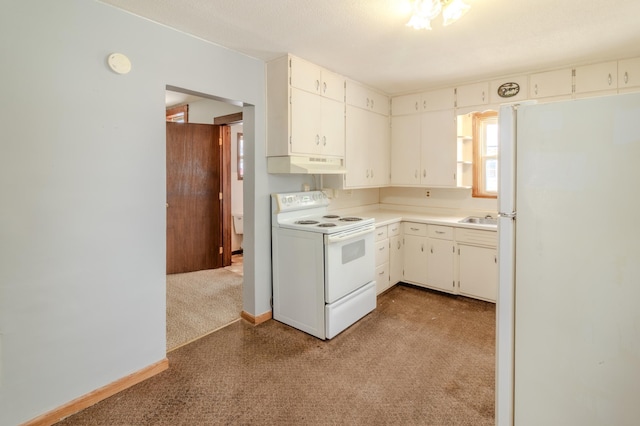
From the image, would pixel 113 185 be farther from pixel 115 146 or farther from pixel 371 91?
pixel 371 91

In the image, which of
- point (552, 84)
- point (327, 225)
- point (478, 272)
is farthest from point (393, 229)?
point (552, 84)

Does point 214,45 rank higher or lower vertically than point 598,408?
higher

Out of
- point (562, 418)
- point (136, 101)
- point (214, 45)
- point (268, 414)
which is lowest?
point (268, 414)

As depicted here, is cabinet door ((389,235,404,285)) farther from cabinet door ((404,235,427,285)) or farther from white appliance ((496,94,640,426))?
white appliance ((496,94,640,426))

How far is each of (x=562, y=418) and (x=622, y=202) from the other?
2.66 ft

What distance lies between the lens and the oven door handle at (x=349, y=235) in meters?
2.80

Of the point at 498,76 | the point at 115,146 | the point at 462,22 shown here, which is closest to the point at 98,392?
the point at 115,146

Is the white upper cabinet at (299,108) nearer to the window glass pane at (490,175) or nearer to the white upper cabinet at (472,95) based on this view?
the white upper cabinet at (472,95)

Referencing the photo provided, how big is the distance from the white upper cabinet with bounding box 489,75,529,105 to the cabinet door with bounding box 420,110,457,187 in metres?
0.47

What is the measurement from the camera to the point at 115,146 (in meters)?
2.14

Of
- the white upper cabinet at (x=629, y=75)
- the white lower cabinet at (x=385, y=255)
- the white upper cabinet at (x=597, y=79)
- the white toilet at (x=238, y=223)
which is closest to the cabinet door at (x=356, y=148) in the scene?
the white lower cabinet at (x=385, y=255)

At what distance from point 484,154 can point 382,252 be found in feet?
6.10

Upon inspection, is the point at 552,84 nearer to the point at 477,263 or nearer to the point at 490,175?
the point at 490,175

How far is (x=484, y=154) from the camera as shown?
420cm
